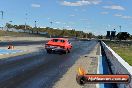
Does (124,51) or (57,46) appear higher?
(57,46)

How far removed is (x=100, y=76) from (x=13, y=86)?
6.04 m

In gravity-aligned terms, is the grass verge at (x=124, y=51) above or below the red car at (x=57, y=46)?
below

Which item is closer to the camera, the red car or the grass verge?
the grass verge

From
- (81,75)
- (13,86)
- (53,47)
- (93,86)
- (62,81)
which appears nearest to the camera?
(81,75)

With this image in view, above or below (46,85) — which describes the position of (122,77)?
above

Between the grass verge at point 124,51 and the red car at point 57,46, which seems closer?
the grass verge at point 124,51

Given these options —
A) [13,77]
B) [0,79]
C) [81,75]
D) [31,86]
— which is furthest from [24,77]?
[81,75]

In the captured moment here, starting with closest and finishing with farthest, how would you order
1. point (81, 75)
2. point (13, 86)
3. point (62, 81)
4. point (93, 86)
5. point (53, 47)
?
point (81, 75), point (13, 86), point (93, 86), point (62, 81), point (53, 47)

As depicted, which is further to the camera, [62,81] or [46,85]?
[62,81]

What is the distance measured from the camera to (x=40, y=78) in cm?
1588

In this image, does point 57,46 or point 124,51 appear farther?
point 124,51

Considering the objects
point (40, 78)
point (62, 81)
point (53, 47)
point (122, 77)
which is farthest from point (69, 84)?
Result: point (53, 47)

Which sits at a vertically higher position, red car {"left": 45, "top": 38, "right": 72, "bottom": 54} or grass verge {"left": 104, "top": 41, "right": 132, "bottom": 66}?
red car {"left": 45, "top": 38, "right": 72, "bottom": 54}

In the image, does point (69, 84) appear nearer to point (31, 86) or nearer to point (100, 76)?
point (31, 86)
